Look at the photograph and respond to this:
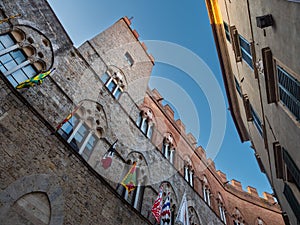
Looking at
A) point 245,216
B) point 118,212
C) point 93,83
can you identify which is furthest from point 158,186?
point 245,216

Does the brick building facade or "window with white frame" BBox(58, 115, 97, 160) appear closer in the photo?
the brick building facade

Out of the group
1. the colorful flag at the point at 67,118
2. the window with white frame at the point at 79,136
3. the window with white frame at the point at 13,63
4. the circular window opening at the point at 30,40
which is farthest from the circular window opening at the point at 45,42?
the window with white frame at the point at 79,136

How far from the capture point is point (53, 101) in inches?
226

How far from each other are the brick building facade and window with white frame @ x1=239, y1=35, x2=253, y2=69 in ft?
13.7

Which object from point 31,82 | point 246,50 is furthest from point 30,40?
point 246,50

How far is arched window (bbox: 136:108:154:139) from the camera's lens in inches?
381

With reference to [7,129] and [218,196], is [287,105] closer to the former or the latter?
[7,129]

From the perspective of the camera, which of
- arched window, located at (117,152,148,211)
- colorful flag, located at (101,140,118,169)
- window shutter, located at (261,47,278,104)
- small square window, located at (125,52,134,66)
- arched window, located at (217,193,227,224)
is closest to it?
window shutter, located at (261,47,278,104)

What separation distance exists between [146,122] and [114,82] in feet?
7.62

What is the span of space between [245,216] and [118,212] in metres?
12.1

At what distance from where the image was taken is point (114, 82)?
8.88m

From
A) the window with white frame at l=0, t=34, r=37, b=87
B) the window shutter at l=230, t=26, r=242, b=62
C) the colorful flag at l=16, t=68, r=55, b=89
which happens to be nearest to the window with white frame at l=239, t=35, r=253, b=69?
the window shutter at l=230, t=26, r=242, b=62

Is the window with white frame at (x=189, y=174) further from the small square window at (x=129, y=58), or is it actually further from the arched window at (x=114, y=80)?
the small square window at (x=129, y=58)

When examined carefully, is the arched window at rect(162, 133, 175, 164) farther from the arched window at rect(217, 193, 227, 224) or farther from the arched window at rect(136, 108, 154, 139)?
the arched window at rect(217, 193, 227, 224)
